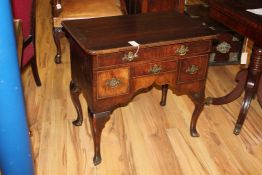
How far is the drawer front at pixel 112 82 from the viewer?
1676 millimetres

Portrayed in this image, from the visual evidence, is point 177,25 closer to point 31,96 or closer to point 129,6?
point 31,96

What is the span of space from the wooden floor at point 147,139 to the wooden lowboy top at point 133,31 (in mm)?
733

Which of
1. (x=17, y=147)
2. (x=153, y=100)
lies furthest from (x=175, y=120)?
(x=17, y=147)

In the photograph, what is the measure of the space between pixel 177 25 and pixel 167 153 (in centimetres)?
78

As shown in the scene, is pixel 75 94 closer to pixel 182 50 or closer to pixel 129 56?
pixel 129 56

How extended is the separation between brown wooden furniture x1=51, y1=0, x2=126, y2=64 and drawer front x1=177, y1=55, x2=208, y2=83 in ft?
4.04

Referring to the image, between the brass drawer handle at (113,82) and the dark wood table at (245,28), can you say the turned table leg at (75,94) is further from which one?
the dark wood table at (245,28)

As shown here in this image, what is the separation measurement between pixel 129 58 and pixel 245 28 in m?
0.72

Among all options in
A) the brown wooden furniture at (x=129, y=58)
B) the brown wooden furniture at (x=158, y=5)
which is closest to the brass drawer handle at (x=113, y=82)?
the brown wooden furniture at (x=129, y=58)

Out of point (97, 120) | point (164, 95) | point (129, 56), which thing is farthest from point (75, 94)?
point (164, 95)

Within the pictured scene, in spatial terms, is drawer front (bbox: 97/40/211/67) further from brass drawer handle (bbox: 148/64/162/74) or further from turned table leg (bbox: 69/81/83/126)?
turned table leg (bbox: 69/81/83/126)

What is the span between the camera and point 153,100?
264cm

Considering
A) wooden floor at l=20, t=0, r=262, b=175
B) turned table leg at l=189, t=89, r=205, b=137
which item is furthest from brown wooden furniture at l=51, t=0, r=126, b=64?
turned table leg at l=189, t=89, r=205, b=137

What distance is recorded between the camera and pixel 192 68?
1872mm
